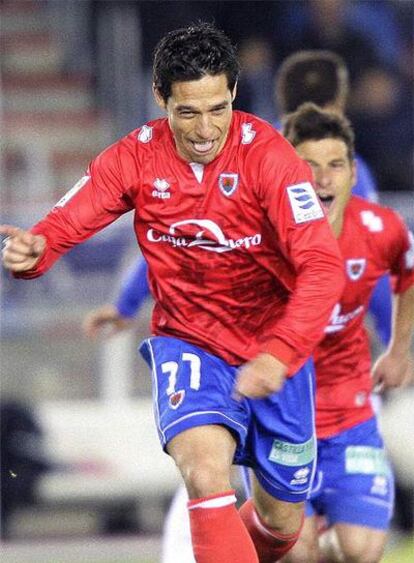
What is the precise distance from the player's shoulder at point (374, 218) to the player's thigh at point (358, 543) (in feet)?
3.69

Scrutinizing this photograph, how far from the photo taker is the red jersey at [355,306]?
554 cm

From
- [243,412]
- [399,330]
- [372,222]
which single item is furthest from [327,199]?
[243,412]

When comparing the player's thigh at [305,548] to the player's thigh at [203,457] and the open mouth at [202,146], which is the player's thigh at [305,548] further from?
the open mouth at [202,146]

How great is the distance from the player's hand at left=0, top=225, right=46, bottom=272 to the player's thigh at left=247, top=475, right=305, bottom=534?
1.19m

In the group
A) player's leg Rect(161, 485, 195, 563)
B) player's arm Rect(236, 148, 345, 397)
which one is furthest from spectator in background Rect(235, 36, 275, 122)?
player's arm Rect(236, 148, 345, 397)

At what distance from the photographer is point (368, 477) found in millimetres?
5719

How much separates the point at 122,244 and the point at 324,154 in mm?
3264

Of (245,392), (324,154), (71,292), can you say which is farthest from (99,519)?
(245,392)

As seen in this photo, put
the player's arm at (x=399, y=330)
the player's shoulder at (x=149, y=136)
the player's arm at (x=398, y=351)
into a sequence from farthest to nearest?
the player's arm at (x=398, y=351), the player's arm at (x=399, y=330), the player's shoulder at (x=149, y=136)

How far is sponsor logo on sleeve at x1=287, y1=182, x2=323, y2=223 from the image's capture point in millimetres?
4539

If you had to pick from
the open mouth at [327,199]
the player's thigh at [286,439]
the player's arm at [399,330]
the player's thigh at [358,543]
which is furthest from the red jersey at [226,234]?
the player's thigh at [358,543]

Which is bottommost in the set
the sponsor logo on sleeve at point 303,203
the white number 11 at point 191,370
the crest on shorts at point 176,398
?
the crest on shorts at point 176,398

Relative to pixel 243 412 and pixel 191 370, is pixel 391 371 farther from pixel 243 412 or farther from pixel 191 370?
pixel 191 370

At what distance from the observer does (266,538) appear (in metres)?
5.15
